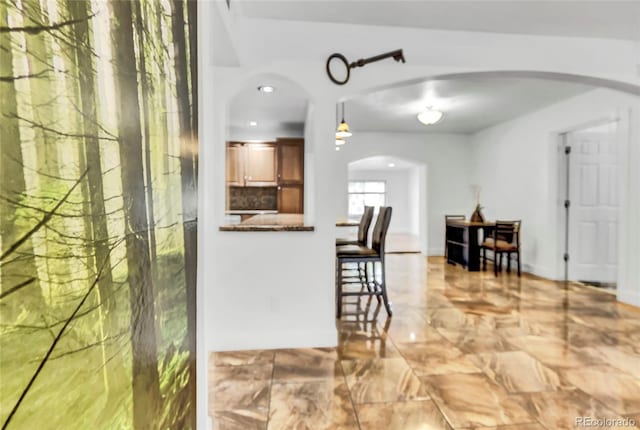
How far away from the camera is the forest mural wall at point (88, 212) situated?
1.42 ft

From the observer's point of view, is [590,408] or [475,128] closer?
[590,408]

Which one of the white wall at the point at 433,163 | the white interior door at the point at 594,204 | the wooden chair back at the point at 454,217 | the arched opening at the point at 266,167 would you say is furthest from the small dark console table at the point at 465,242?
the arched opening at the point at 266,167

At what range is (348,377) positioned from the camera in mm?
2193

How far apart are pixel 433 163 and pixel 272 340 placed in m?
5.51

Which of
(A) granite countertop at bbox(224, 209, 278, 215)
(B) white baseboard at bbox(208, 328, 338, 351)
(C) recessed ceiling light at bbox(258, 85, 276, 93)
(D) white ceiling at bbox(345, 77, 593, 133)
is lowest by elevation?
(B) white baseboard at bbox(208, 328, 338, 351)

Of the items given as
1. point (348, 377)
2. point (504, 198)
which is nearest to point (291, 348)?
point (348, 377)

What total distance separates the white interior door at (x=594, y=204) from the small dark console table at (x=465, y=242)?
1148mm

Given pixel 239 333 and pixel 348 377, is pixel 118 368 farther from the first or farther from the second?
pixel 239 333

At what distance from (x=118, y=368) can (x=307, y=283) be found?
79.9 inches

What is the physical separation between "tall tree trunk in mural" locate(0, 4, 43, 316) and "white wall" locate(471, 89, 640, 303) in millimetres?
5021

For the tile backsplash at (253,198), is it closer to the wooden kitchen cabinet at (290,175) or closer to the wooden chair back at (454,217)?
the wooden kitchen cabinet at (290,175)

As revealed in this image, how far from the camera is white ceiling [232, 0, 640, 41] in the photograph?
239 cm

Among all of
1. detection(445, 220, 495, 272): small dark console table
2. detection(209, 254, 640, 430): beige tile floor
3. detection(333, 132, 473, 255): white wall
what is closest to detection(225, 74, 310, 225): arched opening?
detection(333, 132, 473, 255): white wall

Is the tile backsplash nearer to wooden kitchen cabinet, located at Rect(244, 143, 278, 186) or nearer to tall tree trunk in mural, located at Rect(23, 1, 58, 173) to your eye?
wooden kitchen cabinet, located at Rect(244, 143, 278, 186)
